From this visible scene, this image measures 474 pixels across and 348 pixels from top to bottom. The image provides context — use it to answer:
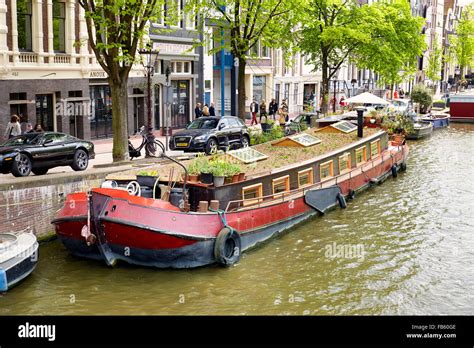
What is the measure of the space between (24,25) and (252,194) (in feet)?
49.3

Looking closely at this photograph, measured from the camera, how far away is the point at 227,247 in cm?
1588

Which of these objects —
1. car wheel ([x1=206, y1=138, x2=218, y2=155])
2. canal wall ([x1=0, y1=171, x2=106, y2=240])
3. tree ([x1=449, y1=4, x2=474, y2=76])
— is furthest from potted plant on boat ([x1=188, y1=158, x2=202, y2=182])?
tree ([x1=449, y1=4, x2=474, y2=76])

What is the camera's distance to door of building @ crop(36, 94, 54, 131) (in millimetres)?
29634

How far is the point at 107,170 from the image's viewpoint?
1989cm

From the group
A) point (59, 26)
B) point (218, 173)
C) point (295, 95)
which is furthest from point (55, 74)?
point (295, 95)

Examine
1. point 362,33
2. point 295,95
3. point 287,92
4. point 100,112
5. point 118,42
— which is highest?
point 362,33

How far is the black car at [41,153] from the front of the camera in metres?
20.1

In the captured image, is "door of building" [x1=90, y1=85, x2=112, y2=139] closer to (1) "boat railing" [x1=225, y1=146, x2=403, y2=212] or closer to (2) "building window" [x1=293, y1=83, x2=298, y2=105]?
(1) "boat railing" [x1=225, y1=146, x2=403, y2=212]

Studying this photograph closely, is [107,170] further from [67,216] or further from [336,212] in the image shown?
[336,212]

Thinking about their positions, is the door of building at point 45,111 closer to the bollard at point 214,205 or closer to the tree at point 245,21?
the tree at point 245,21

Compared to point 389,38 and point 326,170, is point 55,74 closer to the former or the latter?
point 326,170

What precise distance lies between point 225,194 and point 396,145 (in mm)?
15795

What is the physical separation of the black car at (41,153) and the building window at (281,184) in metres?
6.67
